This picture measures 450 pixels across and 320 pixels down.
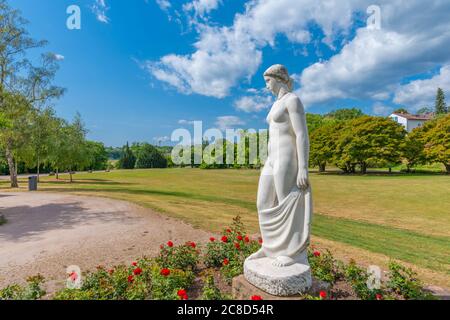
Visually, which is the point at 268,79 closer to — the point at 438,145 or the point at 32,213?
the point at 32,213

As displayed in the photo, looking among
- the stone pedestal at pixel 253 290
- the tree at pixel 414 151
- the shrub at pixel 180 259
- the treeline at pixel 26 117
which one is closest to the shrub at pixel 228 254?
the shrub at pixel 180 259

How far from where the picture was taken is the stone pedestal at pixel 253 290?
11.6ft

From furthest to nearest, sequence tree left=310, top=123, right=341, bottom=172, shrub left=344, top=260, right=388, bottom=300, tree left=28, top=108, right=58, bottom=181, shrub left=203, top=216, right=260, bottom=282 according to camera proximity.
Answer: tree left=310, top=123, right=341, bottom=172 → tree left=28, top=108, right=58, bottom=181 → shrub left=203, top=216, right=260, bottom=282 → shrub left=344, top=260, right=388, bottom=300

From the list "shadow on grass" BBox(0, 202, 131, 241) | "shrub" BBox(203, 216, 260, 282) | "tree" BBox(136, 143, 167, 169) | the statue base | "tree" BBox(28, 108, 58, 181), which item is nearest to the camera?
the statue base

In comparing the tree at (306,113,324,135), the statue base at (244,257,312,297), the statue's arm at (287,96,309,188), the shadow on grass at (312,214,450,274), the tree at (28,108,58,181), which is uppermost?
the tree at (306,113,324,135)

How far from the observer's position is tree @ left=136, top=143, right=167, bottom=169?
78312mm

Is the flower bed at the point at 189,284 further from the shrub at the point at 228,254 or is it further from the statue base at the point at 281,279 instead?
the statue base at the point at 281,279

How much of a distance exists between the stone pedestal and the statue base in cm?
5

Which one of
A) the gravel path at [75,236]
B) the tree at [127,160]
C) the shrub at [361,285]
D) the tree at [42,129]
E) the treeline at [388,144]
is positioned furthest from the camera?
the tree at [127,160]

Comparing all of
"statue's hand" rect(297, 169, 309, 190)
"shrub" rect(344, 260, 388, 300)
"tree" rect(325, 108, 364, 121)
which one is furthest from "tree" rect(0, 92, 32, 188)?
"tree" rect(325, 108, 364, 121)

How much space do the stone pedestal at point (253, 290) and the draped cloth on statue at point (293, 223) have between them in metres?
0.55

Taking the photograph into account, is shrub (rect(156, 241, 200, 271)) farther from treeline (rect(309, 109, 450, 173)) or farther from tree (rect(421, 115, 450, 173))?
tree (rect(421, 115, 450, 173))
